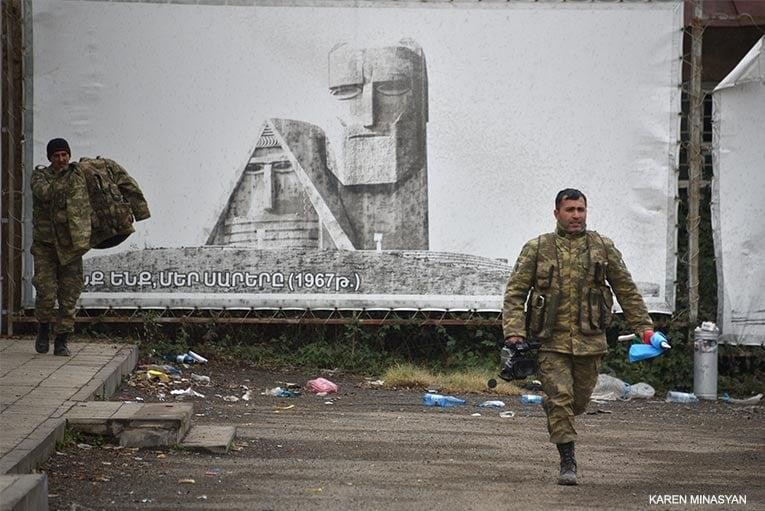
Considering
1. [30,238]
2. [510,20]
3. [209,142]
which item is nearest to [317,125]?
[209,142]

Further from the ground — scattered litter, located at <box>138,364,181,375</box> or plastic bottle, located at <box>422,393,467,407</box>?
scattered litter, located at <box>138,364,181,375</box>

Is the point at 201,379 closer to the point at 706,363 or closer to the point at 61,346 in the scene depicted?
the point at 61,346

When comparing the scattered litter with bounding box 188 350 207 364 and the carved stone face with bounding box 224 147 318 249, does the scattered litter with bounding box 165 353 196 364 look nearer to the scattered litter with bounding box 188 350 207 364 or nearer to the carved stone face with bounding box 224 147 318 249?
the scattered litter with bounding box 188 350 207 364

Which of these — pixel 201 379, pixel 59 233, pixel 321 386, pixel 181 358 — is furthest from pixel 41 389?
pixel 181 358

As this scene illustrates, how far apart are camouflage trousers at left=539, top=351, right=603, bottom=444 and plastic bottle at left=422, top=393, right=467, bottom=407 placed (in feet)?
11.9

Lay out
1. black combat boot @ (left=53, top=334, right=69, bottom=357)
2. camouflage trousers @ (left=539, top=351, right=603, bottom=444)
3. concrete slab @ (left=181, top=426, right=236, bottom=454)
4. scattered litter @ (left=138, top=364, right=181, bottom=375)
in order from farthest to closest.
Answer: scattered litter @ (left=138, top=364, right=181, bottom=375) < black combat boot @ (left=53, top=334, right=69, bottom=357) < concrete slab @ (left=181, top=426, right=236, bottom=454) < camouflage trousers @ (left=539, top=351, right=603, bottom=444)

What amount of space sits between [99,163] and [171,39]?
2255 millimetres

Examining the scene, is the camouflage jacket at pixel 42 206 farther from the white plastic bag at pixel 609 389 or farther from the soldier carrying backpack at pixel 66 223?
the white plastic bag at pixel 609 389

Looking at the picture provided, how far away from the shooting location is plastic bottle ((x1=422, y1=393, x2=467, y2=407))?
1145 centimetres

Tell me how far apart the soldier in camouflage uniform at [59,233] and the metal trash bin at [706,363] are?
19.5ft

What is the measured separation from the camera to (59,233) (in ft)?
36.3

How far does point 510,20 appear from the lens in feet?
43.3

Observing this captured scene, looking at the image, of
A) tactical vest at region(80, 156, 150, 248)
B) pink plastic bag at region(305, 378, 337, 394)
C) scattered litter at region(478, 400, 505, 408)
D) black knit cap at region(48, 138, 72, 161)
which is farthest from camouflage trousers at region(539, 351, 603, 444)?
black knit cap at region(48, 138, 72, 161)

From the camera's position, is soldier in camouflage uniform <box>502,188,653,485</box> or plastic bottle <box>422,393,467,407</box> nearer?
soldier in camouflage uniform <box>502,188,653,485</box>
